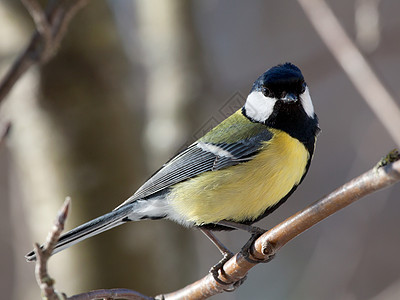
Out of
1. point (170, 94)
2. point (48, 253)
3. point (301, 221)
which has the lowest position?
point (301, 221)

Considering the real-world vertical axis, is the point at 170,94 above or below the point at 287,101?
above

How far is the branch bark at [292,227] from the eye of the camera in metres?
1.08

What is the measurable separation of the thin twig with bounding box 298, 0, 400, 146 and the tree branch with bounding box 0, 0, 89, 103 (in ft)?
2.33

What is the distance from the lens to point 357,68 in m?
1.36

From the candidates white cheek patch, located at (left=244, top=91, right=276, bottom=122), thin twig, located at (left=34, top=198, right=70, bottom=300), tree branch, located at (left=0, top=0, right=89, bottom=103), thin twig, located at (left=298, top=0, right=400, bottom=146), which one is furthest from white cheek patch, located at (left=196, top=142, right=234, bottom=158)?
thin twig, located at (left=34, top=198, right=70, bottom=300)

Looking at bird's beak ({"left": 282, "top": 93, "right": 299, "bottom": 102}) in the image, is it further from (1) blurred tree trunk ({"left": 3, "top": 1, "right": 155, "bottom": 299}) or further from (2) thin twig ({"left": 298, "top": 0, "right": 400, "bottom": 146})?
(1) blurred tree trunk ({"left": 3, "top": 1, "right": 155, "bottom": 299})

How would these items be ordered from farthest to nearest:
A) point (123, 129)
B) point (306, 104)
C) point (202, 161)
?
point (123, 129) < point (202, 161) < point (306, 104)

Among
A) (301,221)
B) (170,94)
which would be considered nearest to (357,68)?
(301,221)

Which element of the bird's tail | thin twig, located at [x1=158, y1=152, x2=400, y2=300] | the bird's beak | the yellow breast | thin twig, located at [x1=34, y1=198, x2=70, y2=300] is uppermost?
the bird's beak

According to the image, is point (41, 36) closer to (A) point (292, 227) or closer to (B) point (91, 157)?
(A) point (292, 227)

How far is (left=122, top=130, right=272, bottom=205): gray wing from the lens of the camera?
208 centimetres

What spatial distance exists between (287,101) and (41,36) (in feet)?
3.31

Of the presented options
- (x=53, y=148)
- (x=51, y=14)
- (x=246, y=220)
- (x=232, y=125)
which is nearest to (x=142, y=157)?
(x=53, y=148)

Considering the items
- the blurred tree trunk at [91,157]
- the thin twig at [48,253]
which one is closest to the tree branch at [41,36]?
the thin twig at [48,253]
